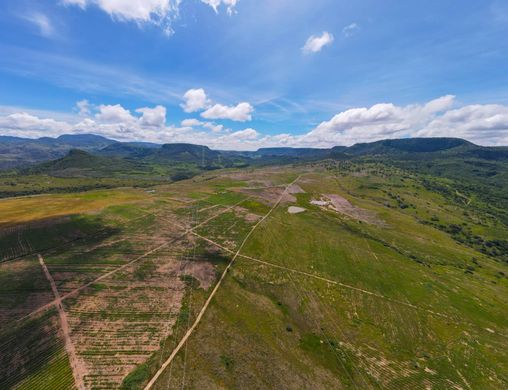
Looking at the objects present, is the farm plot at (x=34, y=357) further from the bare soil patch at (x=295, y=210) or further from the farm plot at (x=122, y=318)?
the bare soil patch at (x=295, y=210)

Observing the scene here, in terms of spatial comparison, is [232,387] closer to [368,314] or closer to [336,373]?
[336,373]

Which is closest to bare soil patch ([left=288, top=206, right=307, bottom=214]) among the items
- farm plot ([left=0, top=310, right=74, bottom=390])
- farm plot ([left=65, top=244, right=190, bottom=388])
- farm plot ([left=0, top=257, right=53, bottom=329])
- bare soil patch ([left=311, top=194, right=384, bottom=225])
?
bare soil patch ([left=311, top=194, right=384, bottom=225])

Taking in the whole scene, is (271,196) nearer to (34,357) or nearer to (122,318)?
(122,318)

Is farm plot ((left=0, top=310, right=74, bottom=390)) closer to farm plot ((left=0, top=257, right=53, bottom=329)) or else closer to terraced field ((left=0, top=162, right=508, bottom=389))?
terraced field ((left=0, top=162, right=508, bottom=389))

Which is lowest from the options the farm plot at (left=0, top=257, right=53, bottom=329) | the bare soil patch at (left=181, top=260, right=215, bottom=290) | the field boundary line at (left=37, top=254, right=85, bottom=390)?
the bare soil patch at (left=181, top=260, right=215, bottom=290)

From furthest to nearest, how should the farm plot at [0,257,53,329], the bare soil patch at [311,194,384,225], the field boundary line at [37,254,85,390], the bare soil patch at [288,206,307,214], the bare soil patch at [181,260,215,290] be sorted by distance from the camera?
the bare soil patch at [311,194,384,225] → the bare soil patch at [288,206,307,214] → the bare soil patch at [181,260,215,290] → the farm plot at [0,257,53,329] → the field boundary line at [37,254,85,390]

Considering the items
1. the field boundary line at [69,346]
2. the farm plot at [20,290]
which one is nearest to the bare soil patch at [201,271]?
the field boundary line at [69,346]

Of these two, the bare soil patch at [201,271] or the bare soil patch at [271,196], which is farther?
the bare soil patch at [271,196]

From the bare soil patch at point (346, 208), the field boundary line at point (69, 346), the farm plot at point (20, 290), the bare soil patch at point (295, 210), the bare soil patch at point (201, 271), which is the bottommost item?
the bare soil patch at point (346, 208)

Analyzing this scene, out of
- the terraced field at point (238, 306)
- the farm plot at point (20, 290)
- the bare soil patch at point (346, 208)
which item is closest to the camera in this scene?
the terraced field at point (238, 306)
